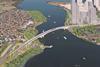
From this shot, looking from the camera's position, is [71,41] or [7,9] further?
[7,9]

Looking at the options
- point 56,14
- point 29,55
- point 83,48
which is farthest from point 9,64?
point 56,14

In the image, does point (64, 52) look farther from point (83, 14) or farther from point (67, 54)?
point (83, 14)

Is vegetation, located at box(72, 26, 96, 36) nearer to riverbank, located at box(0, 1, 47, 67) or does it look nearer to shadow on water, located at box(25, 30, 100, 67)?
shadow on water, located at box(25, 30, 100, 67)

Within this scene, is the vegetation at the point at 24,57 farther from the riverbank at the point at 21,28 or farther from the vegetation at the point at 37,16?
the vegetation at the point at 37,16

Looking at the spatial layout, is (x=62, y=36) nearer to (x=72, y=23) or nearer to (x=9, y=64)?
(x=72, y=23)

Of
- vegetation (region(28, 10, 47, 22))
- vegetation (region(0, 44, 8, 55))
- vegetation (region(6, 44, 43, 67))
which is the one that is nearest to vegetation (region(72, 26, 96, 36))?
vegetation (region(28, 10, 47, 22))

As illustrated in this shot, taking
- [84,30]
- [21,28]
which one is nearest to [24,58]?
[21,28]

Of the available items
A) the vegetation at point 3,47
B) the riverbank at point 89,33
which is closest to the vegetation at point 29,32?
the vegetation at point 3,47
